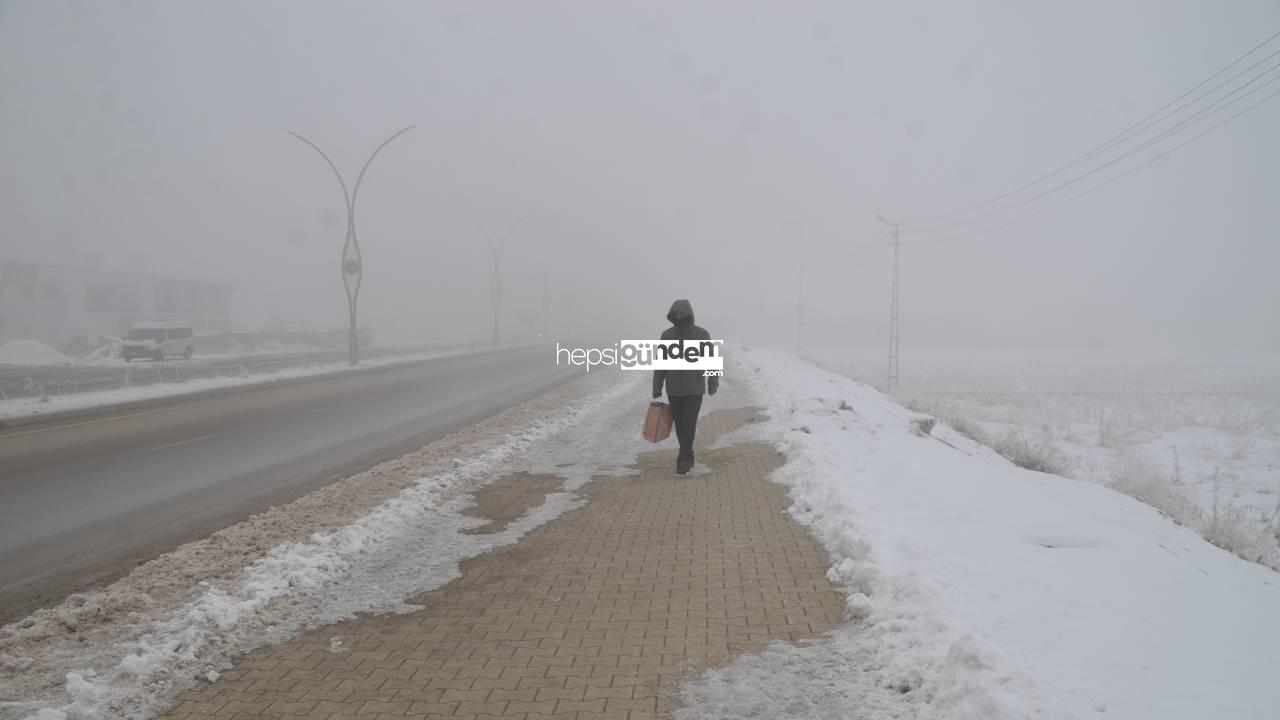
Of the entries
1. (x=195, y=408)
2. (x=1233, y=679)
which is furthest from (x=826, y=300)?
(x=1233, y=679)

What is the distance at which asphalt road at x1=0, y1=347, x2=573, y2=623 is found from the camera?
6645 mm

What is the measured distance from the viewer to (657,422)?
9.61 metres

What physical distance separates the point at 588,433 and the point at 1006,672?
406 inches

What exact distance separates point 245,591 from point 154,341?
35909mm

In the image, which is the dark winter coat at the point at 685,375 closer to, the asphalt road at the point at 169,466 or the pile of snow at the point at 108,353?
the asphalt road at the point at 169,466

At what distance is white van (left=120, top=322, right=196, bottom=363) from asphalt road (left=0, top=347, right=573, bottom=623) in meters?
17.7

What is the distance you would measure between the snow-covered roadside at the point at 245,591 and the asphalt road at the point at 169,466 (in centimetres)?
63

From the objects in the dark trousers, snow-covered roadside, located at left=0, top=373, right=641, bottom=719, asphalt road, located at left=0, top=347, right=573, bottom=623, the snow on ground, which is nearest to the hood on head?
the dark trousers

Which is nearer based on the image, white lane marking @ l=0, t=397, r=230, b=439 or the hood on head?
the hood on head

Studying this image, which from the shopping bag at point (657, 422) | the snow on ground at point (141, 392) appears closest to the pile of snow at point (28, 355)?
the snow on ground at point (141, 392)

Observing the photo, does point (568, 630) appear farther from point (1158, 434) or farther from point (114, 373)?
point (114, 373)

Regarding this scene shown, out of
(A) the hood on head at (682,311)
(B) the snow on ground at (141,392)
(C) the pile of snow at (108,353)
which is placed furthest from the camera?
(C) the pile of snow at (108,353)

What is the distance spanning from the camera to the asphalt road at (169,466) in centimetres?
664

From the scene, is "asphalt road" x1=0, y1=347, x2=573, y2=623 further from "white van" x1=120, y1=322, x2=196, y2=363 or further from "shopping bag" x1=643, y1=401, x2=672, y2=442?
"white van" x1=120, y1=322, x2=196, y2=363
